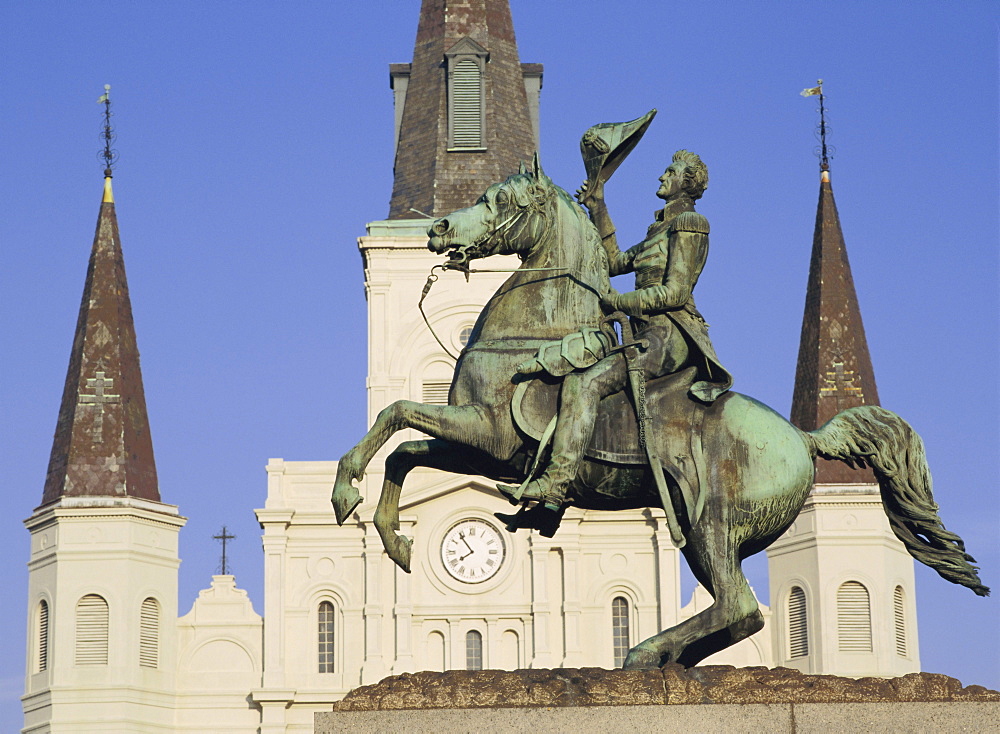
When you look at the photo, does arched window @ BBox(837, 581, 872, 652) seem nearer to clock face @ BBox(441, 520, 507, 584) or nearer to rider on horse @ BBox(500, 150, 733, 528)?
clock face @ BBox(441, 520, 507, 584)

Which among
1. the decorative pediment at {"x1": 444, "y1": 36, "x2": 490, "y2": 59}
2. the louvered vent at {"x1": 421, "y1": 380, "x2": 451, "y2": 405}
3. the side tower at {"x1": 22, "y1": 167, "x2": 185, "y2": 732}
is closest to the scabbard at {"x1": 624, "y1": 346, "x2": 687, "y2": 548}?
the side tower at {"x1": 22, "y1": 167, "x2": 185, "y2": 732}

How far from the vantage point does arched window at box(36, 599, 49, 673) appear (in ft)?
181

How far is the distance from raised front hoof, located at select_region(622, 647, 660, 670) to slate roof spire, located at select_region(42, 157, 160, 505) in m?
44.2

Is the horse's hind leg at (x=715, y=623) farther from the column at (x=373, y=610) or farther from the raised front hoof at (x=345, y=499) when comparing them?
the column at (x=373, y=610)

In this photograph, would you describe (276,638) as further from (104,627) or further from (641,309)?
(641,309)

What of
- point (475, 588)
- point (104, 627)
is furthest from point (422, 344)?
point (104, 627)

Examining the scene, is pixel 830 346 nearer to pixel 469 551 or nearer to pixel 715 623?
pixel 469 551

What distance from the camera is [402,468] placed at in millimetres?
13305

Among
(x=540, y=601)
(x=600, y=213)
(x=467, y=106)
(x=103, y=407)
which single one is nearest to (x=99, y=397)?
(x=103, y=407)

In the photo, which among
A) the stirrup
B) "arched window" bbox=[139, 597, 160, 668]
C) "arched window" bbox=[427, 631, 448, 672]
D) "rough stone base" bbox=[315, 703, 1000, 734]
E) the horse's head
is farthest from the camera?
"arched window" bbox=[427, 631, 448, 672]

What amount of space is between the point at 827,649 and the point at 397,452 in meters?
41.9

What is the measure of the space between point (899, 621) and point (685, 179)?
43.2 m

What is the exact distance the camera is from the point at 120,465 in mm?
55906

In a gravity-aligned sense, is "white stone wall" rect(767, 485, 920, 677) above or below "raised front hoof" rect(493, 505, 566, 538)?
above
